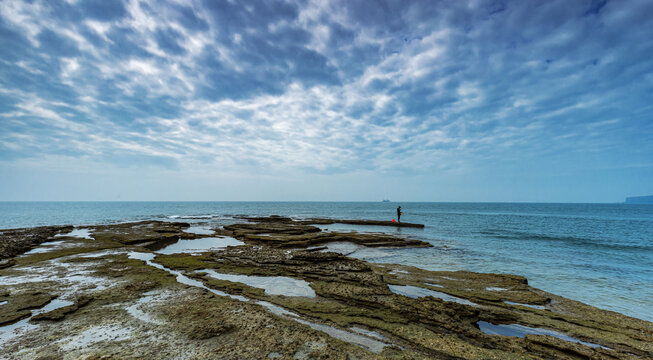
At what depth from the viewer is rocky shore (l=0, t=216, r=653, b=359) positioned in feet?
21.6

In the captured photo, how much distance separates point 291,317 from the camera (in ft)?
28.1

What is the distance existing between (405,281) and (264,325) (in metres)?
8.12

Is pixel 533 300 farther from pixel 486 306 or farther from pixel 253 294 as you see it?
pixel 253 294

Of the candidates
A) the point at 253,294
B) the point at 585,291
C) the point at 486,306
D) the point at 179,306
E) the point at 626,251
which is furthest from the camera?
the point at 626,251

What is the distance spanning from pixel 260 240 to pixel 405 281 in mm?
17710

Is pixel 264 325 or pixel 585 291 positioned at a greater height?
pixel 264 325

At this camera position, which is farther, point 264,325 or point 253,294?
point 253,294

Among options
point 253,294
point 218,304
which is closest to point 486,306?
point 253,294

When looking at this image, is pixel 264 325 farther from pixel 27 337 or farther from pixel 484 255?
pixel 484 255

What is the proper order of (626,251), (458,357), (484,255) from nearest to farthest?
(458,357), (484,255), (626,251)

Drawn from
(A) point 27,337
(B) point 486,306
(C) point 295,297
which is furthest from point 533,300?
(A) point 27,337

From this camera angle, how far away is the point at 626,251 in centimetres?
2577

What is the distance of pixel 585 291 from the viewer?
13.2 meters

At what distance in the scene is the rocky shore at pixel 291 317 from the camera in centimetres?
658
